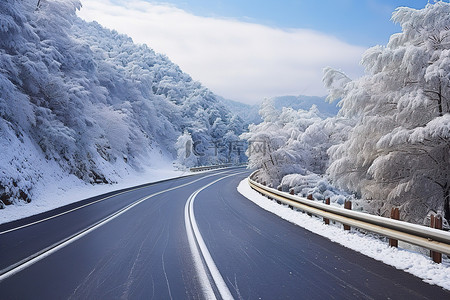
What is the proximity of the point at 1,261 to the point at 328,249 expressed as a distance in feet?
20.7

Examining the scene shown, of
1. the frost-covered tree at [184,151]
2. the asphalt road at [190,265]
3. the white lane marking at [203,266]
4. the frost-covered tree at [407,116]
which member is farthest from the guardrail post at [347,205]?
the frost-covered tree at [184,151]

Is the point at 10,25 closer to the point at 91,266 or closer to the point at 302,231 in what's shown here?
the point at 91,266

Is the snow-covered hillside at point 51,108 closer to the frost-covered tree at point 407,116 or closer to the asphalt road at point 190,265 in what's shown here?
the asphalt road at point 190,265

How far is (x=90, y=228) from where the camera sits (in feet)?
30.7

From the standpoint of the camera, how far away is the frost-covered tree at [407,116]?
10.3 m

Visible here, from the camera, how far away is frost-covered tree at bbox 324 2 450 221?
1034 centimetres

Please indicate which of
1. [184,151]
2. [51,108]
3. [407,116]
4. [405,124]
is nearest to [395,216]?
[407,116]

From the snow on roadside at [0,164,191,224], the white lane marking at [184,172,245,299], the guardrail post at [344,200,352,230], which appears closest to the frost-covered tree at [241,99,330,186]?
the snow on roadside at [0,164,191,224]

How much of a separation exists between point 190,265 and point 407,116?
937cm

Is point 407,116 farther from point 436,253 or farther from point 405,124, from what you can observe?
point 436,253

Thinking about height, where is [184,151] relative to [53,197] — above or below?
above

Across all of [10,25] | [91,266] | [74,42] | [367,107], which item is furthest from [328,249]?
[74,42]

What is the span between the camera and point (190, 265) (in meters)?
5.50

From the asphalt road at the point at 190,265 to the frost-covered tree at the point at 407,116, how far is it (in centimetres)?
482
